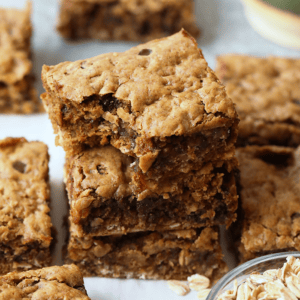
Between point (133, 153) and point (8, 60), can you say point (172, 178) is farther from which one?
point (8, 60)

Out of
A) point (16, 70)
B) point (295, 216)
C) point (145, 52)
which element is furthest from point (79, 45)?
point (295, 216)

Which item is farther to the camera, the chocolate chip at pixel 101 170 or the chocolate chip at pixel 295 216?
the chocolate chip at pixel 295 216

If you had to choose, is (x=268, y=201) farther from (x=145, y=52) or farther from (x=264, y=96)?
(x=145, y=52)

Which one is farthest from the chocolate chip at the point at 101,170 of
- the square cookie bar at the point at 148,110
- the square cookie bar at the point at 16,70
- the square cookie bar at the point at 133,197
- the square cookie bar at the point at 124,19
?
the square cookie bar at the point at 124,19

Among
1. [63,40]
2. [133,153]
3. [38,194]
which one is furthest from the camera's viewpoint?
[63,40]

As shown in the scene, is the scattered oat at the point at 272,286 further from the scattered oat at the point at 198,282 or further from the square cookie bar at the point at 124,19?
the square cookie bar at the point at 124,19

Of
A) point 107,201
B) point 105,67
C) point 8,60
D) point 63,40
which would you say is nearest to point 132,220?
point 107,201

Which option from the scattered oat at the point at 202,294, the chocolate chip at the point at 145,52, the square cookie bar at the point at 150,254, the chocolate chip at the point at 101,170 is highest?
the chocolate chip at the point at 145,52
